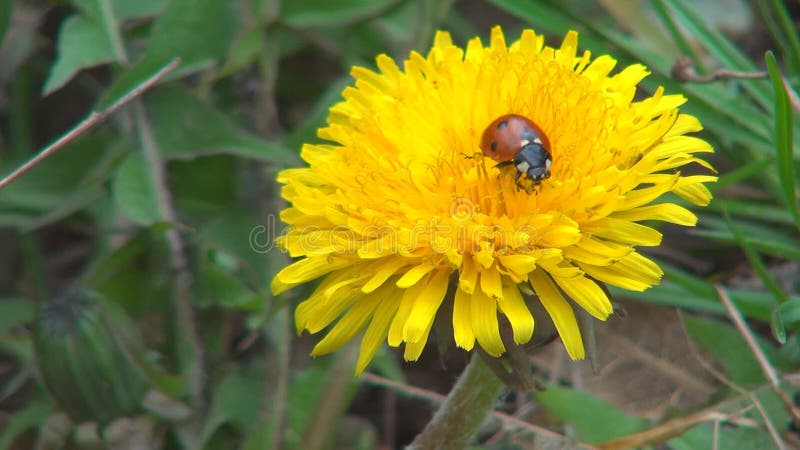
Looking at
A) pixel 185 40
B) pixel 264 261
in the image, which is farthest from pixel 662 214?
pixel 185 40

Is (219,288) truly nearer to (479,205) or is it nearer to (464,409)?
(464,409)

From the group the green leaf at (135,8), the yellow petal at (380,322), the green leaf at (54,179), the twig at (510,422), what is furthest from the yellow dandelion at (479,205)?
the green leaf at (54,179)

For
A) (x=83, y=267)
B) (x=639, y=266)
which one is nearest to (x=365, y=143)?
(x=639, y=266)

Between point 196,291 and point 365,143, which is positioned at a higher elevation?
point 365,143

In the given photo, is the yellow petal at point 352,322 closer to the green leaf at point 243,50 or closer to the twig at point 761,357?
the twig at point 761,357

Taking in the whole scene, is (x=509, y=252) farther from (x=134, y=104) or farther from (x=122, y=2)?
(x=122, y=2)

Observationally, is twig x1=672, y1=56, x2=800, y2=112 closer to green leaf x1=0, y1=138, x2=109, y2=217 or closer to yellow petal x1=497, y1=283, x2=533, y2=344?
yellow petal x1=497, y1=283, x2=533, y2=344

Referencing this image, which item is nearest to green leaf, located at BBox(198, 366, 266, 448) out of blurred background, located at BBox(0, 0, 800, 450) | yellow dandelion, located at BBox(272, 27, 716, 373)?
blurred background, located at BBox(0, 0, 800, 450)
